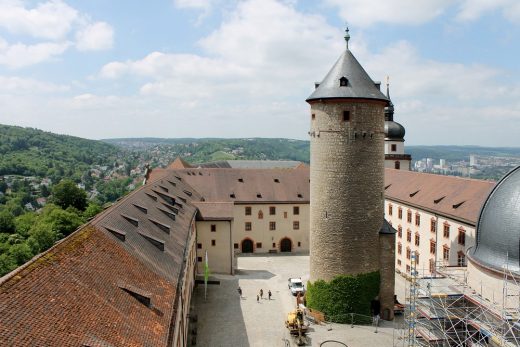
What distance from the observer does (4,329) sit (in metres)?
10.7

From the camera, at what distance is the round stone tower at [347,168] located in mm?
31031

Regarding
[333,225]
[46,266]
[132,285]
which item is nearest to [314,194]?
[333,225]

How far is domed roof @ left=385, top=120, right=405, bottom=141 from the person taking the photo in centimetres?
6075

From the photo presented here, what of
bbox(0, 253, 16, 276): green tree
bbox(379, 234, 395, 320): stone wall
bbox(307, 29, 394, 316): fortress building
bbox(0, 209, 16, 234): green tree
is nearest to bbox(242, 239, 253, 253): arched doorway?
bbox(307, 29, 394, 316): fortress building

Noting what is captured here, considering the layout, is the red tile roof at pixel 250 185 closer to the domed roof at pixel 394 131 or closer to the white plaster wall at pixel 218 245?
the white plaster wall at pixel 218 245

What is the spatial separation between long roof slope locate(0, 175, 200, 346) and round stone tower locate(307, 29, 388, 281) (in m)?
11.4

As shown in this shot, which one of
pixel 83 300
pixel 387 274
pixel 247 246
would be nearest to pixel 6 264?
pixel 247 246

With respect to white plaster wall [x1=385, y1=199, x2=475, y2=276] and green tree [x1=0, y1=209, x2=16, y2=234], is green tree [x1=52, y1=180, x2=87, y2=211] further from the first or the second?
white plaster wall [x1=385, y1=199, x2=475, y2=276]

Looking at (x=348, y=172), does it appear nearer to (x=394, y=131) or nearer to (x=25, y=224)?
(x=394, y=131)

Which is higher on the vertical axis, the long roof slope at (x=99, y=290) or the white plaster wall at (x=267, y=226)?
the long roof slope at (x=99, y=290)

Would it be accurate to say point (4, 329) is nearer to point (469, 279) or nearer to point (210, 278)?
point (469, 279)

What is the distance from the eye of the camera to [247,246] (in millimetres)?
54375

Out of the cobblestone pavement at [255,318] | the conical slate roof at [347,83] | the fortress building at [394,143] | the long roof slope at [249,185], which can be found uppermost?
the conical slate roof at [347,83]

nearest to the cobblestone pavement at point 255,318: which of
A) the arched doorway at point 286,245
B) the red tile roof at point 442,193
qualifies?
the arched doorway at point 286,245
